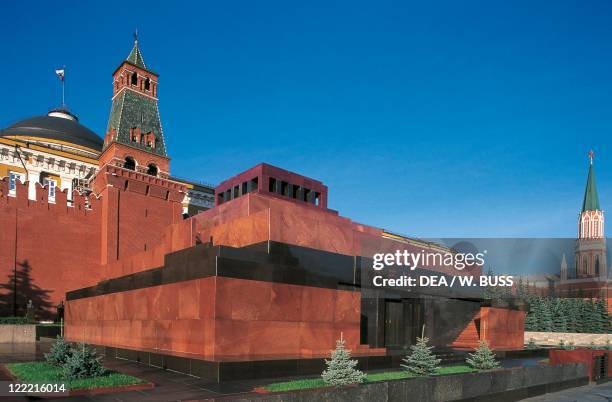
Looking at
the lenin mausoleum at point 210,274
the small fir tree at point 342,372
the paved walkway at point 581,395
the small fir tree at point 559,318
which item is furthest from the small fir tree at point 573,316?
the small fir tree at point 342,372

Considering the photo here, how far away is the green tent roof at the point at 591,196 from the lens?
2963 inches

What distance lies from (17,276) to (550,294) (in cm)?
5934

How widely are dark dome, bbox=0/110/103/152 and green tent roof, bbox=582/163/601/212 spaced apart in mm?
72904

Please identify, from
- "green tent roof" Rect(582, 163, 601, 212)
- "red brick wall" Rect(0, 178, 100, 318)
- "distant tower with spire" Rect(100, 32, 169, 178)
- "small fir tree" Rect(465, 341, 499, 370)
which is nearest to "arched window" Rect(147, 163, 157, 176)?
"distant tower with spire" Rect(100, 32, 169, 178)

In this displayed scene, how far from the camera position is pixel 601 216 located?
7469 centimetres

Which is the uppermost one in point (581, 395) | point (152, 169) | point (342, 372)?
point (152, 169)

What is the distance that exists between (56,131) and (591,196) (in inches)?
3057

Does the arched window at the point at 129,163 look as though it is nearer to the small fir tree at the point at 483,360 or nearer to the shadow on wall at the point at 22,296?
the shadow on wall at the point at 22,296

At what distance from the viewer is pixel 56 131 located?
45.2 metres

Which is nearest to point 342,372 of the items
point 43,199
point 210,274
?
point 210,274

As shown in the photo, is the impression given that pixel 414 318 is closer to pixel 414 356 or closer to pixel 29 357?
pixel 414 356

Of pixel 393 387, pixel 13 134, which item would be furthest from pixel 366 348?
pixel 13 134

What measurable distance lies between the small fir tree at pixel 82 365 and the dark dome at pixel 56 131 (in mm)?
38986

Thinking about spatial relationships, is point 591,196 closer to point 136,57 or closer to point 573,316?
point 573,316
